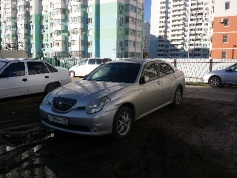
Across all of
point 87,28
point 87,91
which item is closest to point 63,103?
point 87,91

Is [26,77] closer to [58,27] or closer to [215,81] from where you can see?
[215,81]

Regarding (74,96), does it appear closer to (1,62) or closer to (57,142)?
(57,142)

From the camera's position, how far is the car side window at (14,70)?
814cm

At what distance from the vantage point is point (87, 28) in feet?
202

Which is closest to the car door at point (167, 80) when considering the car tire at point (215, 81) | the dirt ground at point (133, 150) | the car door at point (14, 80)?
the dirt ground at point (133, 150)

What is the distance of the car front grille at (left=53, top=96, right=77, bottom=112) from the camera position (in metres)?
4.77

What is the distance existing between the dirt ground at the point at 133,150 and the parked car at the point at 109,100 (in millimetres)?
340

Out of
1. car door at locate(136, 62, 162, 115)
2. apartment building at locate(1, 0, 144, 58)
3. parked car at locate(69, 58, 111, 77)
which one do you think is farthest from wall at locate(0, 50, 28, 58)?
apartment building at locate(1, 0, 144, 58)

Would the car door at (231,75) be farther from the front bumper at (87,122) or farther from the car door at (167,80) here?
the front bumper at (87,122)

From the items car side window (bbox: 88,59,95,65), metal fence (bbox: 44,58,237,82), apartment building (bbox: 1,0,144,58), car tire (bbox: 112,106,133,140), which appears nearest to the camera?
car tire (bbox: 112,106,133,140)

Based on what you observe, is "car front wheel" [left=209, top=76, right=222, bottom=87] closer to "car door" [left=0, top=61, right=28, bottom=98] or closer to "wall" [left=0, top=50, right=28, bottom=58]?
"car door" [left=0, top=61, right=28, bottom=98]

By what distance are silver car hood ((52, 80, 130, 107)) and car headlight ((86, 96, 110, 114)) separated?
A: 0.23 feet

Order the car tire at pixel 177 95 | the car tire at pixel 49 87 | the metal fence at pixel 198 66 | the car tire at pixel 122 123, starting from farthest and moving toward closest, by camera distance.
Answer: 1. the metal fence at pixel 198 66
2. the car tire at pixel 49 87
3. the car tire at pixel 177 95
4. the car tire at pixel 122 123

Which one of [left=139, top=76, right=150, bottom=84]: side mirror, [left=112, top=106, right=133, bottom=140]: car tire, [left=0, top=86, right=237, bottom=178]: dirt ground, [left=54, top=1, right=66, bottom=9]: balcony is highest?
[left=54, top=1, right=66, bottom=9]: balcony
